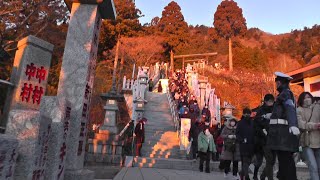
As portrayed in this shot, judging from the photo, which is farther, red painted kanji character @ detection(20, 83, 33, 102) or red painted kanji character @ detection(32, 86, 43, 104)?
red painted kanji character @ detection(32, 86, 43, 104)

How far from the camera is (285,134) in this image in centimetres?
399

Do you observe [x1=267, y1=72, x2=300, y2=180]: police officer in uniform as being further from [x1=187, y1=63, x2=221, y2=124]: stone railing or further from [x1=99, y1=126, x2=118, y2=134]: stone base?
[x1=187, y1=63, x2=221, y2=124]: stone railing

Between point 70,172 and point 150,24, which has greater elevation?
point 150,24

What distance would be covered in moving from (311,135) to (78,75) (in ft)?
14.2

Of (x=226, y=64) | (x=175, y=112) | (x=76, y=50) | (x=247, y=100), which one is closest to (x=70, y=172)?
(x=76, y=50)

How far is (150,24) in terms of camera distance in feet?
138

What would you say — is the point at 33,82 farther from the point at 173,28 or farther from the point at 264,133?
the point at 173,28

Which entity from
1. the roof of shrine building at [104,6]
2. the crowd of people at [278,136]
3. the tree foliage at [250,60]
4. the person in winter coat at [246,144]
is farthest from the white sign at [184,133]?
the tree foliage at [250,60]

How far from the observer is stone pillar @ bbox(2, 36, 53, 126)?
5.28 metres

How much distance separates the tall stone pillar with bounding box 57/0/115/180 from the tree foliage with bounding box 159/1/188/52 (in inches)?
1277

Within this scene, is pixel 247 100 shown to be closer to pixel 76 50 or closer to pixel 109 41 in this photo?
pixel 109 41

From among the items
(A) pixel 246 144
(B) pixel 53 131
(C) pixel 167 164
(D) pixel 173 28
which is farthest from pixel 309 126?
(D) pixel 173 28

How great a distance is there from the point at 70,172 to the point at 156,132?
8.92m

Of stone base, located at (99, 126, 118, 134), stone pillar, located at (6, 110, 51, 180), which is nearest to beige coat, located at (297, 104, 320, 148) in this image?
stone pillar, located at (6, 110, 51, 180)
